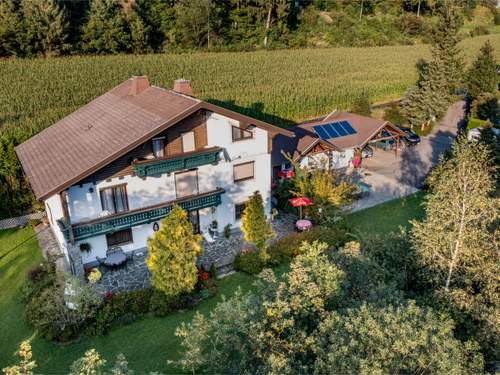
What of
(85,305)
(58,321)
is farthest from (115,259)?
(58,321)

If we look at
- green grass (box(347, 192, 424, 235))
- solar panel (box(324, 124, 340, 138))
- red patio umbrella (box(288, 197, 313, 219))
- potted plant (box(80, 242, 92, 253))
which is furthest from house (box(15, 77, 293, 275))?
solar panel (box(324, 124, 340, 138))

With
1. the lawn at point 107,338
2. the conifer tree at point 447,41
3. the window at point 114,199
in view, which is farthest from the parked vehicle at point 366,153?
the window at point 114,199

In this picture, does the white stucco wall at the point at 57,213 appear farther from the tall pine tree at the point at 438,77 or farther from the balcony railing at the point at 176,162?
the tall pine tree at the point at 438,77

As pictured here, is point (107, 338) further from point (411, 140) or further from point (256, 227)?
point (411, 140)

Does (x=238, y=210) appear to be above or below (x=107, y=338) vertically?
above

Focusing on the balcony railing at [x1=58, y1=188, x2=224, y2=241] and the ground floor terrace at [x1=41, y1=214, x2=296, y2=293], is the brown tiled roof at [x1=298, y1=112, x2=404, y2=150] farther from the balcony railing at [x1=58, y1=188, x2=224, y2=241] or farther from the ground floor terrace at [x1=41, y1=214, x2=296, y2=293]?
the balcony railing at [x1=58, y1=188, x2=224, y2=241]

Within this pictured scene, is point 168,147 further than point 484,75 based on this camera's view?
No
